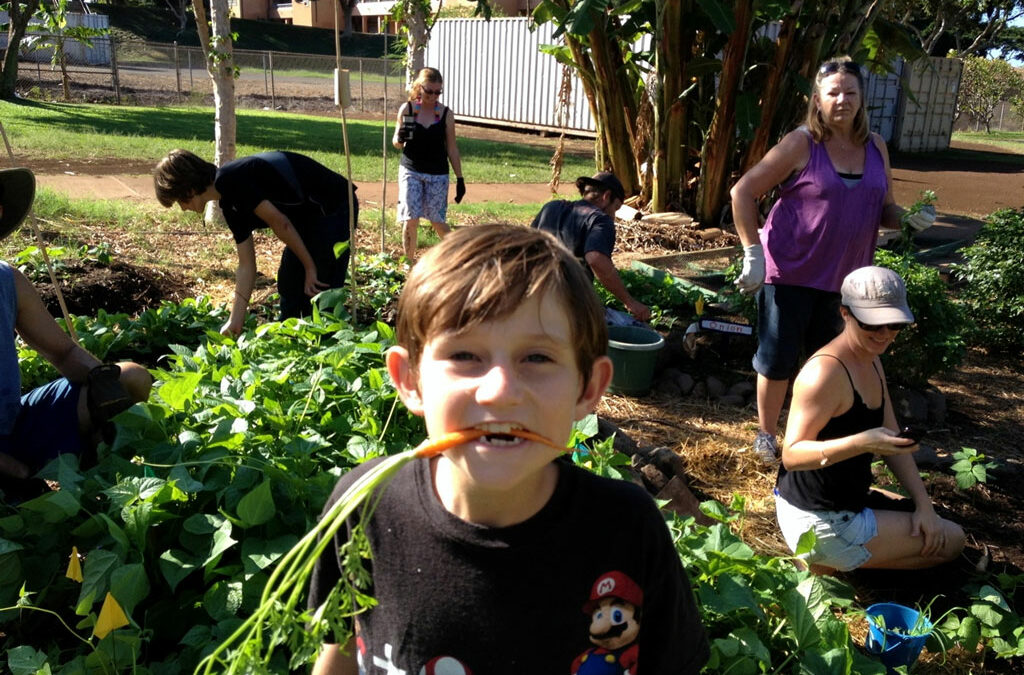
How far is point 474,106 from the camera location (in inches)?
902

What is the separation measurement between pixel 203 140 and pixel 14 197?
1208 cm

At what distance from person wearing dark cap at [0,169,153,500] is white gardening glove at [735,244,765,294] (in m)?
2.66

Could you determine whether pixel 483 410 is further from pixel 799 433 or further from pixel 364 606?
pixel 799 433

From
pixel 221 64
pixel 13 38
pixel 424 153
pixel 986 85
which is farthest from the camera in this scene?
pixel 986 85

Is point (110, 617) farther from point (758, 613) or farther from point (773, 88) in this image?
point (773, 88)

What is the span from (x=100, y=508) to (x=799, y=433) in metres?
2.21

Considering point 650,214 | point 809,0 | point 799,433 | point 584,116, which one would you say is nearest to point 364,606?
point 799,433

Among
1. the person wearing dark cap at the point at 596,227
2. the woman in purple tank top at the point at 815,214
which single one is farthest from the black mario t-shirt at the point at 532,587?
the person wearing dark cap at the point at 596,227

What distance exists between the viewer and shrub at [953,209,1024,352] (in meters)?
5.96

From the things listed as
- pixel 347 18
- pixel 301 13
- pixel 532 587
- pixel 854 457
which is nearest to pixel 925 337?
pixel 854 457

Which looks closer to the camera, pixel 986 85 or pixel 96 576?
pixel 96 576

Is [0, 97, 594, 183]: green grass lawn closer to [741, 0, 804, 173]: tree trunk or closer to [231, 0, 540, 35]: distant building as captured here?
[741, 0, 804, 173]: tree trunk

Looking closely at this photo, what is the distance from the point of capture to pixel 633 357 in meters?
4.98

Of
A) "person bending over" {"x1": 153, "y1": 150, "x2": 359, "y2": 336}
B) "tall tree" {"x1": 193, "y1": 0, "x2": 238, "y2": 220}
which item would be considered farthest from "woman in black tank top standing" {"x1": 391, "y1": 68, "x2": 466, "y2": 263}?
"person bending over" {"x1": 153, "y1": 150, "x2": 359, "y2": 336}
